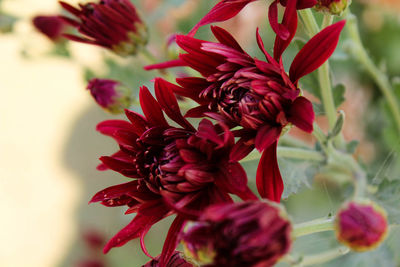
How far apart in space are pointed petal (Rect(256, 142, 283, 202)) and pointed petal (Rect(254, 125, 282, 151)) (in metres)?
0.01

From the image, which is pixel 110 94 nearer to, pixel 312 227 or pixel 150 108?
pixel 150 108

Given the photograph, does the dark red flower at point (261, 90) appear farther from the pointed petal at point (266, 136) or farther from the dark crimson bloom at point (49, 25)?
the dark crimson bloom at point (49, 25)

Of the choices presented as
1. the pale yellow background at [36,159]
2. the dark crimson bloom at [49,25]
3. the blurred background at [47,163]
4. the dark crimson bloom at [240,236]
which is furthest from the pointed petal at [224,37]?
the pale yellow background at [36,159]

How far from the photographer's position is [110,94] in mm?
453

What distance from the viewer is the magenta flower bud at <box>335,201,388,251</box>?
0.93ft

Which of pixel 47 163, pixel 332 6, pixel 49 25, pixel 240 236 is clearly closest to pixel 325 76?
pixel 332 6

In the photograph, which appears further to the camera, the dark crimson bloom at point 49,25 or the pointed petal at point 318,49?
the dark crimson bloom at point 49,25

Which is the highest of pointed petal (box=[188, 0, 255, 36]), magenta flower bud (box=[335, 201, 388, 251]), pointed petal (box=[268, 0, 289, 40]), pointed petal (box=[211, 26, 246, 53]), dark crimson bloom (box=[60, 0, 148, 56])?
dark crimson bloom (box=[60, 0, 148, 56])

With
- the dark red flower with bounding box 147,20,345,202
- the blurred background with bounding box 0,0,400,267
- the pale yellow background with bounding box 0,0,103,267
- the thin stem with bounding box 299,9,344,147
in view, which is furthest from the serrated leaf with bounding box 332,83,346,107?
the pale yellow background with bounding box 0,0,103,267

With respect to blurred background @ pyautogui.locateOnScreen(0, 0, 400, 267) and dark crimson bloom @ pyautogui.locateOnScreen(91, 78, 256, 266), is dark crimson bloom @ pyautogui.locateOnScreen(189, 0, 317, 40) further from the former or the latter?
blurred background @ pyautogui.locateOnScreen(0, 0, 400, 267)

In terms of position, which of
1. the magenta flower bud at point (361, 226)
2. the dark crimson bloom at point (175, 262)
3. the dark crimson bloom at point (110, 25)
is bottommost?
the magenta flower bud at point (361, 226)

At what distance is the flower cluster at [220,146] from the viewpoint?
26cm

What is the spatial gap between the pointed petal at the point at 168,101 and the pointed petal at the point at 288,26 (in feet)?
0.26

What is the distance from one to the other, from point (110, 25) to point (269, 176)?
0.23 m
